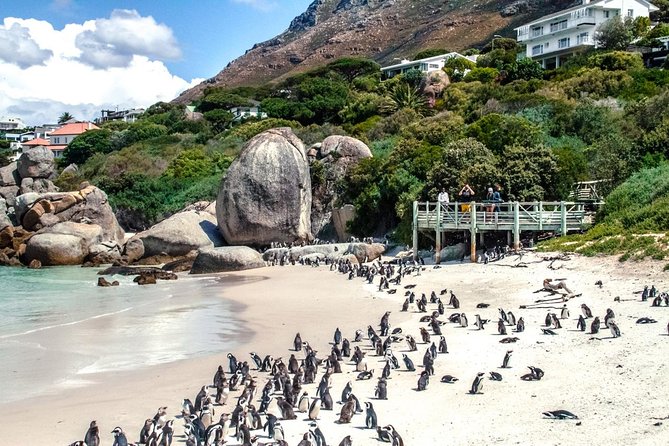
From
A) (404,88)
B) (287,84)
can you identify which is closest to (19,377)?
(404,88)

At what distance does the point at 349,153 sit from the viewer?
45.9 m

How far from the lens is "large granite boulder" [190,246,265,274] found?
33.6 metres

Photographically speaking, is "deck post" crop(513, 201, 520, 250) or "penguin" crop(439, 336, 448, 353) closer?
"penguin" crop(439, 336, 448, 353)

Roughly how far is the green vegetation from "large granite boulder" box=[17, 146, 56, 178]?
14.9 ft

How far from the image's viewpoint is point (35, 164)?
57.7 metres

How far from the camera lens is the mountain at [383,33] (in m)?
123

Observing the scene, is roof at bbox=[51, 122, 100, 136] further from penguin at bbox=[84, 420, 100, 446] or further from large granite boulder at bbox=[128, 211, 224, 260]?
penguin at bbox=[84, 420, 100, 446]

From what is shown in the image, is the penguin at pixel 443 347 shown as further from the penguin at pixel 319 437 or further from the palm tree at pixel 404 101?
the palm tree at pixel 404 101

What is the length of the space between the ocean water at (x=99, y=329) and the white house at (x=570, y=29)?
5229cm

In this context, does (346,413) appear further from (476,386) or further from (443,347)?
(443,347)

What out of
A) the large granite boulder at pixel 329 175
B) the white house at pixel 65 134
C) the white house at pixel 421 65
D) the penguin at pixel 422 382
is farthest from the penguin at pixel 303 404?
the white house at pixel 65 134

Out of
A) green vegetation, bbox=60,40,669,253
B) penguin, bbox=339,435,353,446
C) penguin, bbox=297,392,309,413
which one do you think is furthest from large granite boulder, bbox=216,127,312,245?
penguin, bbox=339,435,353,446

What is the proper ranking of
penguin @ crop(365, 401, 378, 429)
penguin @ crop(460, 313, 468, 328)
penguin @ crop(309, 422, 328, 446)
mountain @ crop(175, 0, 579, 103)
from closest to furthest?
penguin @ crop(309, 422, 328, 446) < penguin @ crop(365, 401, 378, 429) < penguin @ crop(460, 313, 468, 328) < mountain @ crop(175, 0, 579, 103)

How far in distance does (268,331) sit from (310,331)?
116 centimetres
